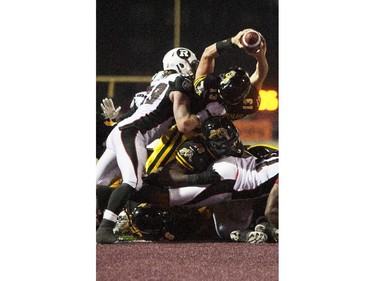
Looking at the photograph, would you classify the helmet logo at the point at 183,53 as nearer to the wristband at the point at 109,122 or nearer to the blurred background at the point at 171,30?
the blurred background at the point at 171,30

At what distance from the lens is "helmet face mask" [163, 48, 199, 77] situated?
3803 millimetres

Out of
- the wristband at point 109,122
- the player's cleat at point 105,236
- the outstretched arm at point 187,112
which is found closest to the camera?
the player's cleat at point 105,236

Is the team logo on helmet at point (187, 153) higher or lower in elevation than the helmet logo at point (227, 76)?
lower

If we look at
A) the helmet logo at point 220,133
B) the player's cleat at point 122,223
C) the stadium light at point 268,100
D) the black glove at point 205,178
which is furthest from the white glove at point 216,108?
the player's cleat at point 122,223

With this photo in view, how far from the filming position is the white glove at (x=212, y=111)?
3805 mm

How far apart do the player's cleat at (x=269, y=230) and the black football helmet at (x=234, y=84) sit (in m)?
0.76

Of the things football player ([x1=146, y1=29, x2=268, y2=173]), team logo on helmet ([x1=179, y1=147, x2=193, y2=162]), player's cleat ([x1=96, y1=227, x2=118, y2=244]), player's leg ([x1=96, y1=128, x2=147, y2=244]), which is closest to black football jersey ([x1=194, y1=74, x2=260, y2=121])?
football player ([x1=146, y1=29, x2=268, y2=173])

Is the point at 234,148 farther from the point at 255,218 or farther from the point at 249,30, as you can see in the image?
the point at 249,30

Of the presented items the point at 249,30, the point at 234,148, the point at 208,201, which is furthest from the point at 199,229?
the point at 249,30

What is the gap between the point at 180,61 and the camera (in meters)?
3.83

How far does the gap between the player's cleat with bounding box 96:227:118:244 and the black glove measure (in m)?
0.55

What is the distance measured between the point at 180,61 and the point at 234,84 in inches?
14.1

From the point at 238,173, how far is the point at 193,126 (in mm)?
391

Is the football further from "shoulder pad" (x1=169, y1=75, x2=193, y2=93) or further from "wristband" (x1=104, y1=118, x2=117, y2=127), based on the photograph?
"wristband" (x1=104, y1=118, x2=117, y2=127)
